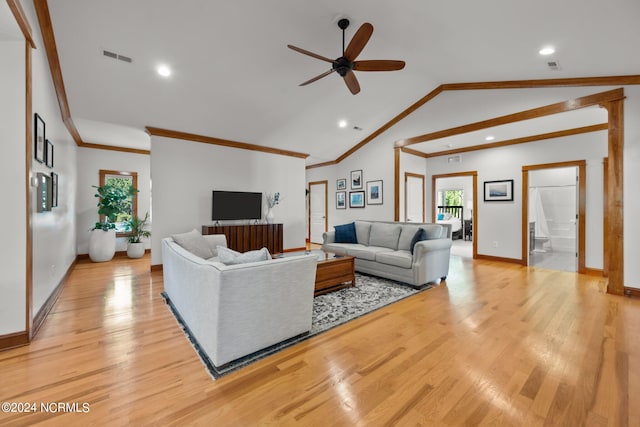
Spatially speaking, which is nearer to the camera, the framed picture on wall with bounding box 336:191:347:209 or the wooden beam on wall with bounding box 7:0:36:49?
the wooden beam on wall with bounding box 7:0:36:49

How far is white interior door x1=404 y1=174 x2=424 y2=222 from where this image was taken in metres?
6.87

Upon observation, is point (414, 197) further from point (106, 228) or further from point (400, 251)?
point (106, 228)

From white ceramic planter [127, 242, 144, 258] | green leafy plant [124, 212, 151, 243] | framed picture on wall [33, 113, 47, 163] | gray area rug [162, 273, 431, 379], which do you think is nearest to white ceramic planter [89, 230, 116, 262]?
white ceramic planter [127, 242, 144, 258]

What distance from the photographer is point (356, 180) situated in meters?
7.63

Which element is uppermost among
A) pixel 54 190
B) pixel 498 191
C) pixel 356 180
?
pixel 356 180

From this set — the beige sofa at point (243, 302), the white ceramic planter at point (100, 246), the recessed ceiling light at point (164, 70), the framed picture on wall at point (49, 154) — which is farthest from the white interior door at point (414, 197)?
the white ceramic planter at point (100, 246)

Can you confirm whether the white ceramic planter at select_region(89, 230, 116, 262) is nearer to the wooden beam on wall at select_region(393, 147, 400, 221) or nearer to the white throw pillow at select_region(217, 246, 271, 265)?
the white throw pillow at select_region(217, 246, 271, 265)

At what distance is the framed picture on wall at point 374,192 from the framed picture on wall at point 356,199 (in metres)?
0.24

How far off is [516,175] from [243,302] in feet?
20.5

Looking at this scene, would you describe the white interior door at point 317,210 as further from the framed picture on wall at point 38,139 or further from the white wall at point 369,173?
the framed picture on wall at point 38,139

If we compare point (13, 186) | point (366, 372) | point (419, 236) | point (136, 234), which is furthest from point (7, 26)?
point (136, 234)

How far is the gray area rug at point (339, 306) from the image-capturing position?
2.11 metres

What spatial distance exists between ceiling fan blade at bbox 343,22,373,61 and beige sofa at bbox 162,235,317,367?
219cm

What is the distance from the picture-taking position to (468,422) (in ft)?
4.99
